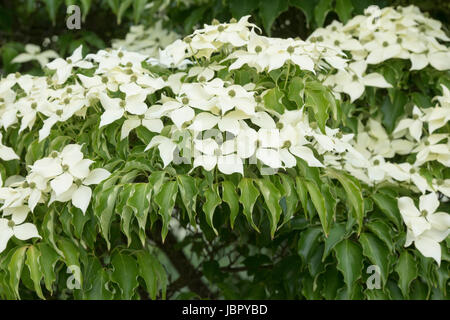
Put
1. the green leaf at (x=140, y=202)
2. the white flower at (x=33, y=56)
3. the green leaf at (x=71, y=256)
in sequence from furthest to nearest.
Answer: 1. the white flower at (x=33, y=56)
2. the green leaf at (x=71, y=256)
3. the green leaf at (x=140, y=202)

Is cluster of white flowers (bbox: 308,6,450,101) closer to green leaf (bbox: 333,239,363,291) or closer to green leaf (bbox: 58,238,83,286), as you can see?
green leaf (bbox: 333,239,363,291)

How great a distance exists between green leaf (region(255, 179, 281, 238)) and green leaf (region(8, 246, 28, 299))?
59 cm

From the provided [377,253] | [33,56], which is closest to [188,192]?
[377,253]

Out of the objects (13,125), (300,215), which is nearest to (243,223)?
(300,215)

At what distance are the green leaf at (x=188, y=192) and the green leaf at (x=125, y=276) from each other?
249 mm

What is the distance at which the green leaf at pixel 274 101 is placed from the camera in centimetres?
174

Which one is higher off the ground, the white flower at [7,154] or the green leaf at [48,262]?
the white flower at [7,154]

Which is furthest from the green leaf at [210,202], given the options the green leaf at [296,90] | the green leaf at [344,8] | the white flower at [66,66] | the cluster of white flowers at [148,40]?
the cluster of white flowers at [148,40]

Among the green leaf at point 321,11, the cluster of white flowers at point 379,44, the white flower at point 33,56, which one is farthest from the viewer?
the white flower at point 33,56

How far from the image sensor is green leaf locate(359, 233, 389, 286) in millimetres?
1785

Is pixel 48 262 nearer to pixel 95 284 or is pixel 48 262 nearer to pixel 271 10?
pixel 95 284

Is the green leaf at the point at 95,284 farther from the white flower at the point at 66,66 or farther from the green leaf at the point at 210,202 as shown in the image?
the white flower at the point at 66,66

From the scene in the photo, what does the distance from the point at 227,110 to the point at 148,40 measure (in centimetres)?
116

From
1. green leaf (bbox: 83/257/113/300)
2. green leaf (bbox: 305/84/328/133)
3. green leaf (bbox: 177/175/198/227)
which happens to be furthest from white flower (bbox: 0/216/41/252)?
green leaf (bbox: 305/84/328/133)
